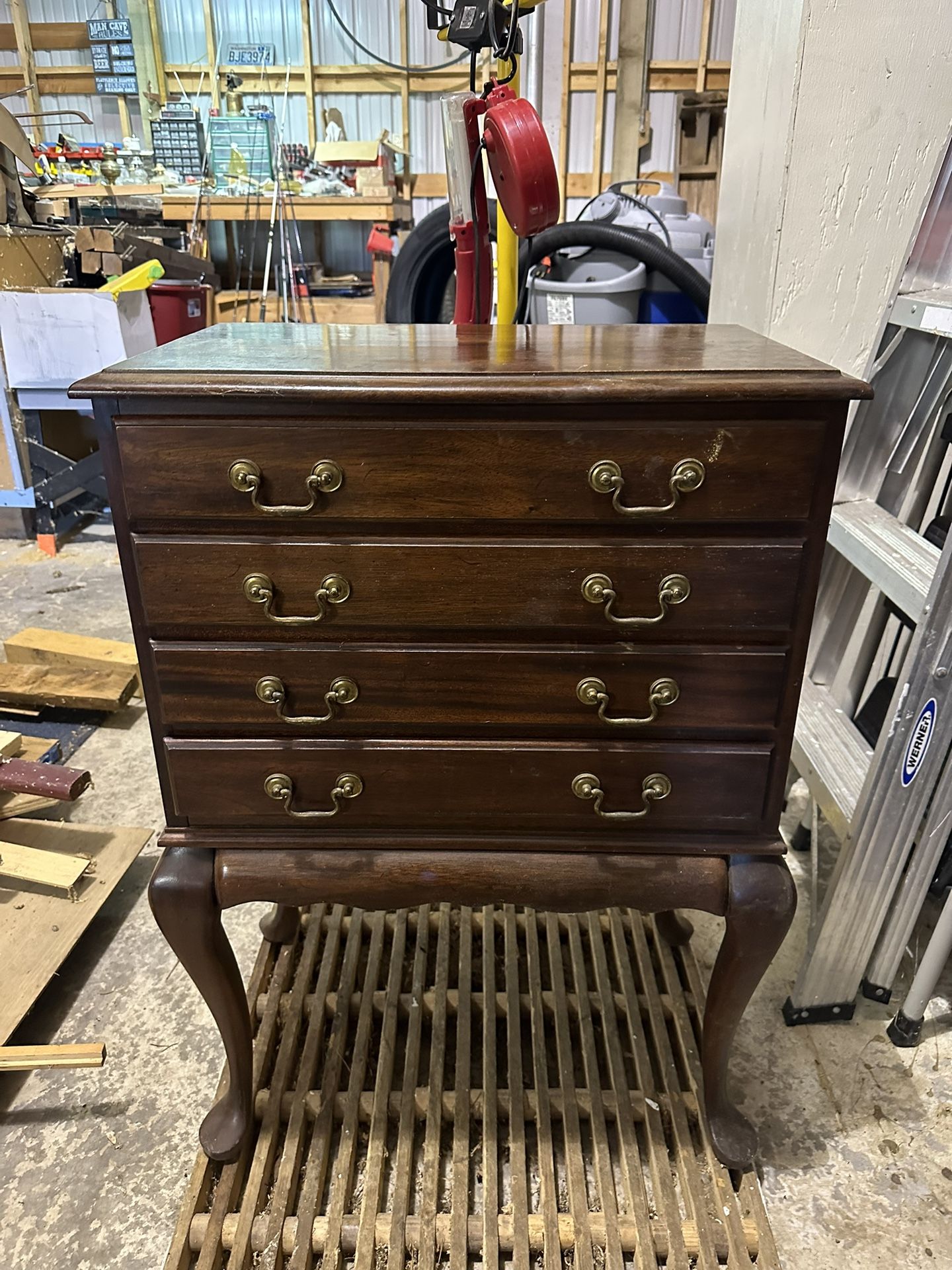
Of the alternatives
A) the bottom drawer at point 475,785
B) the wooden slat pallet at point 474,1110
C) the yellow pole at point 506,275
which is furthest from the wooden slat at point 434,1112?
the yellow pole at point 506,275

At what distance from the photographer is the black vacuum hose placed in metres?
A: 3.02

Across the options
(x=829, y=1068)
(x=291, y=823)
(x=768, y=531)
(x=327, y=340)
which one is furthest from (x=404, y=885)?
(x=829, y=1068)

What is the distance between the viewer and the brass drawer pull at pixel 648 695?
0.95 metres

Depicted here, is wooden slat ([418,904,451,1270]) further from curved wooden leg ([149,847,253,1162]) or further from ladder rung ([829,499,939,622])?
ladder rung ([829,499,939,622])

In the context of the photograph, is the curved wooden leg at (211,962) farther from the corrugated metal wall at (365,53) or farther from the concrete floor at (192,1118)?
the corrugated metal wall at (365,53)

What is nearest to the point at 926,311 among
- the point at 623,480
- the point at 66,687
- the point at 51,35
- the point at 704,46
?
the point at 623,480

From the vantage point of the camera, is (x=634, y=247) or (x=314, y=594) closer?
(x=314, y=594)

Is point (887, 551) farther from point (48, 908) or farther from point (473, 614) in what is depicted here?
point (48, 908)

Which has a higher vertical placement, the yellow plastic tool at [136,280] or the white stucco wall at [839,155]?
the white stucco wall at [839,155]

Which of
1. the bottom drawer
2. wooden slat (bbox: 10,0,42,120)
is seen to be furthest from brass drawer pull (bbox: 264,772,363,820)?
wooden slat (bbox: 10,0,42,120)

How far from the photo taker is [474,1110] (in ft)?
4.22

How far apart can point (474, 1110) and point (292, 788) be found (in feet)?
2.09

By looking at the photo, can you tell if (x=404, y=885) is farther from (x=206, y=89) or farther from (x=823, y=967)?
(x=206, y=89)

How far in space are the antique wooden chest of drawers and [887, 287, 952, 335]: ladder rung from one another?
39 cm
